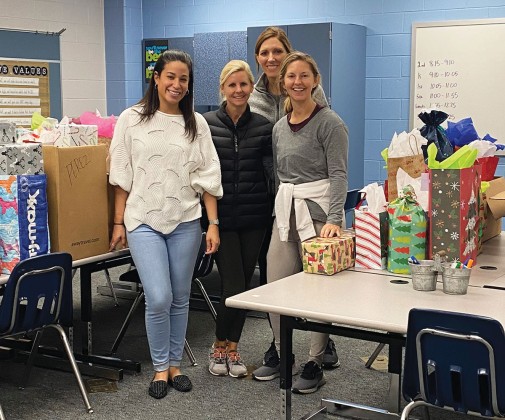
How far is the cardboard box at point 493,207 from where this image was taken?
3.20m

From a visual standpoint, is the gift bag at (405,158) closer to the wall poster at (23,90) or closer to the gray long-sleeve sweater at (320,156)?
the gray long-sleeve sweater at (320,156)

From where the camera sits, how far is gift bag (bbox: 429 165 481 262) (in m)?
2.73

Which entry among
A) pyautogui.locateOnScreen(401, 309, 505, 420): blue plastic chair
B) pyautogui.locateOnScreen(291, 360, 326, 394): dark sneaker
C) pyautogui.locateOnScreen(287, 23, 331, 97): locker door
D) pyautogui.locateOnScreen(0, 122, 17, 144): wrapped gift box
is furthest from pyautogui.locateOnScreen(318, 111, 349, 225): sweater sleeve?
pyautogui.locateOnScreen(287, 23, 331, 97): locker door

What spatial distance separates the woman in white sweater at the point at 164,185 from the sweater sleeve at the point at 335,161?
0.52 metres

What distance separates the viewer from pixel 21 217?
10.2 feet

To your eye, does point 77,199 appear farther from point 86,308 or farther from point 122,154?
point 86,308

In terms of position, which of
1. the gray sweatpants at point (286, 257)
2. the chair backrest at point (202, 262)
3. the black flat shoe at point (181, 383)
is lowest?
the black flat shoe at point (181, 383)

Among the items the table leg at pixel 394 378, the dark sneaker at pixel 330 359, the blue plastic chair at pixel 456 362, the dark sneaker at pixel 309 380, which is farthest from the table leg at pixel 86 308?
the blue plastic chair at pixel 456 362

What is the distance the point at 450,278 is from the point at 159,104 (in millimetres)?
1492

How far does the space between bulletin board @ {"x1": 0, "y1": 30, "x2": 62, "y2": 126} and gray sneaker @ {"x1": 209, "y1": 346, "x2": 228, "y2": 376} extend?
3.26m

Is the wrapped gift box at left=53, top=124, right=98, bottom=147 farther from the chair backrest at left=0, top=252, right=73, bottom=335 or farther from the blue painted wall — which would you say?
the blue painted wall

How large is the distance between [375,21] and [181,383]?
139 inches

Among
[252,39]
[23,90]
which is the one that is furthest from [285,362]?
[23,90]

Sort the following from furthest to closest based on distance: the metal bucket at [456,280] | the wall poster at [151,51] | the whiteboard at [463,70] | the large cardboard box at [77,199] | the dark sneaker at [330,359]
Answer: the wall poster at [151,51], the whiteboard at [463,70], the dark sneaker at [330,359], the large cardboard box at [77,199], the metal bucket at [456,280]
